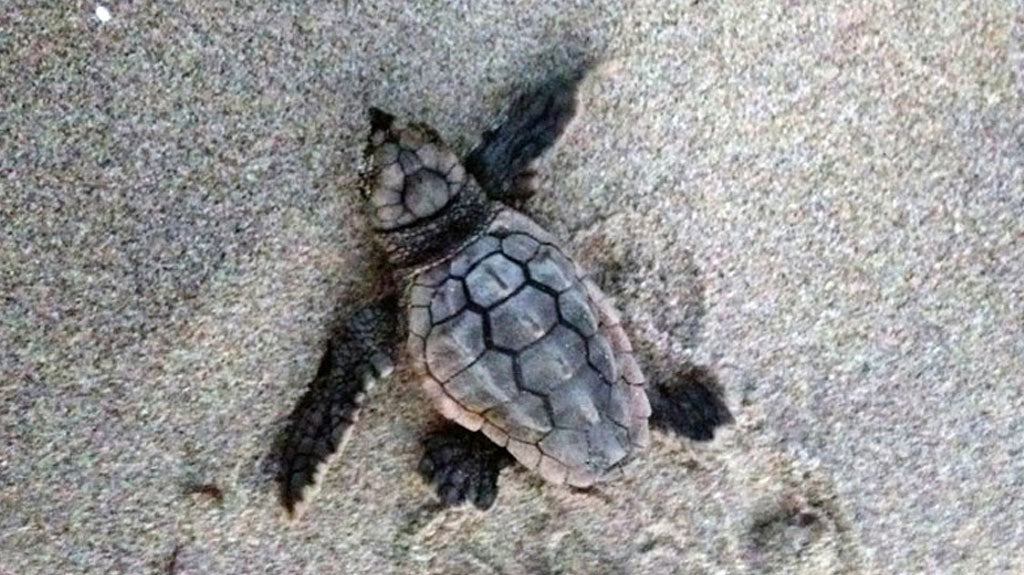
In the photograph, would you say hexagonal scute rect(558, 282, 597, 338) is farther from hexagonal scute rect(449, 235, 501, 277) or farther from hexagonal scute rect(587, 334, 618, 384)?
hexagonal scute rect(449, 235, 501, 277)

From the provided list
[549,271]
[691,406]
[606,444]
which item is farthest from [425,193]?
[691,406]

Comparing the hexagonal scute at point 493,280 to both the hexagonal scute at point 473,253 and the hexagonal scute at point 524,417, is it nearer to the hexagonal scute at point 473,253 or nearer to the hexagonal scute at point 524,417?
the hexagonal scute at point 473,253

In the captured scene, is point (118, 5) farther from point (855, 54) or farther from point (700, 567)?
point (700, 567)

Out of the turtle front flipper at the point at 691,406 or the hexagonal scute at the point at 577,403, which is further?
the turtle front flipper at the point at 691,406

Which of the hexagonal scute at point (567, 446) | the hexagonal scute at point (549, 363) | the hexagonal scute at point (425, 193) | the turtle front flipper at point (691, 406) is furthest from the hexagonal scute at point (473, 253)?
the turtle front flipper at point (691, 406)

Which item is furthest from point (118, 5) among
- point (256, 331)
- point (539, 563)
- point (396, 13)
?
point (539, 563)

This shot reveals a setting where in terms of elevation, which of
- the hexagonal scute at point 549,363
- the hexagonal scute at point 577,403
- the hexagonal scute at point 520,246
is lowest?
the hexagonal scute at point 577,403
